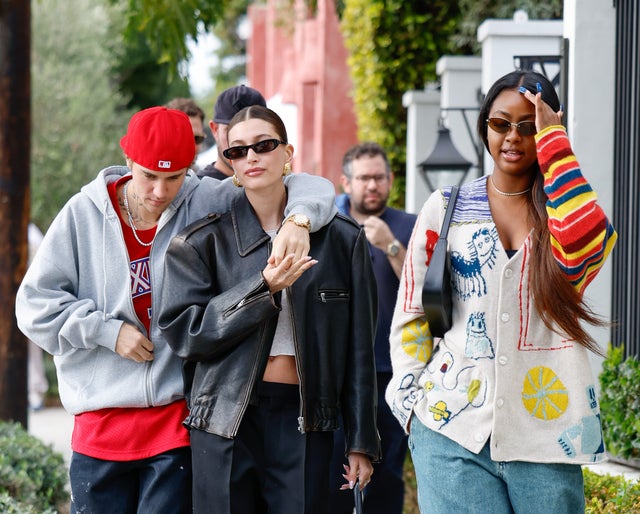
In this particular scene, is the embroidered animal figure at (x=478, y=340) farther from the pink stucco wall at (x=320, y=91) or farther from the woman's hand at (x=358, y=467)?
the pink stucco wall at (x=320, y=91)

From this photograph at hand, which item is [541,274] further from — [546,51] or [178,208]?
[546,51]

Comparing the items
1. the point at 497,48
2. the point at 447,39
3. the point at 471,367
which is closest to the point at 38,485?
the point at 471,367

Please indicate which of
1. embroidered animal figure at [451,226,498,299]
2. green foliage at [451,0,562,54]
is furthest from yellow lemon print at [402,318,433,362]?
green foliage at [451,0,562,54]

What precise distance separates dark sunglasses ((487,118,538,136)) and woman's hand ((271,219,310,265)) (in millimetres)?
713

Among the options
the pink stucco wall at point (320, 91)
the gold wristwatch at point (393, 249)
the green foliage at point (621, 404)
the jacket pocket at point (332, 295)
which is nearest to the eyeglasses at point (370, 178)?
the gold wristwatch at point (393, 249)

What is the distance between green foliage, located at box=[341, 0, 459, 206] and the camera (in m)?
11.2

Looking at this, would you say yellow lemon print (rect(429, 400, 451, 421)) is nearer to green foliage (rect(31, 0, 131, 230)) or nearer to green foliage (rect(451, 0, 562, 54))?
green foliage (rect(451, 0, 562, 54))

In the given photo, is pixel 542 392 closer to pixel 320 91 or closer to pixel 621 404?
pixel 621 404

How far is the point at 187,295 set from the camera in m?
3.76

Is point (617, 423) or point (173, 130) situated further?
point (617, 423)

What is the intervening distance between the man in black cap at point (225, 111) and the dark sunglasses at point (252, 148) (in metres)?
1.51

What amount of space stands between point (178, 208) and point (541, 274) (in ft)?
4.65

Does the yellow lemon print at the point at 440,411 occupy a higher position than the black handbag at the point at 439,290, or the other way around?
the black handbag at the point at 439,290

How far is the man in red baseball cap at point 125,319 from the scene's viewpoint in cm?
393
